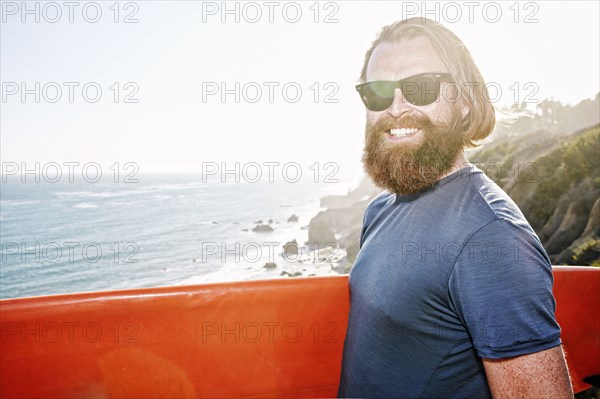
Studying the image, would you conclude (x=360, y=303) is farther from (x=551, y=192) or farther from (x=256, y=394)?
(x=551, y=192)

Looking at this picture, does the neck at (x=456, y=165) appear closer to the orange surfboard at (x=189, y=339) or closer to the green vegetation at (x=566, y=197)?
the orange surfboard at (x=189, y=339)

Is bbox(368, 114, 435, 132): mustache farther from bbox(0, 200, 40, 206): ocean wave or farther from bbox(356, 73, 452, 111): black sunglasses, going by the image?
bbox(0, 200, 40, 206): ocean wave

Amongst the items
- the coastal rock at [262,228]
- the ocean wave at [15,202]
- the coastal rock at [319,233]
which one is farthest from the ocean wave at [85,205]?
the coastal rock at [319,233]

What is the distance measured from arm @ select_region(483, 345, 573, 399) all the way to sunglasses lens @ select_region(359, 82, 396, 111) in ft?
3.84

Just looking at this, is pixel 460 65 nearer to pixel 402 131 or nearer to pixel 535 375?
pixel 402 131

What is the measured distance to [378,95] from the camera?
179 centimetres

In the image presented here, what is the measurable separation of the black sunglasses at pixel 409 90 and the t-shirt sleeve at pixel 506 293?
0.76 metres

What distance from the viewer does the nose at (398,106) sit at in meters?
1.68

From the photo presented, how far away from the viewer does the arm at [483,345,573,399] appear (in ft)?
3.41

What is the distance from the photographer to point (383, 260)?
4.74 ft

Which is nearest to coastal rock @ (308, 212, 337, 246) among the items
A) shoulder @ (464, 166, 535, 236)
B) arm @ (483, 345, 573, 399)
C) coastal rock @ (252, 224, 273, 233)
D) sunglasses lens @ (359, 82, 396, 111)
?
coastal rock @ (252, 224, 273, 233)

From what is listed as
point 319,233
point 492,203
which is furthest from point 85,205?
point 492,203

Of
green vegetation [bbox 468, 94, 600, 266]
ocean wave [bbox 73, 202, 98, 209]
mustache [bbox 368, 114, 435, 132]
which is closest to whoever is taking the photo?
mustache [bbox 368, 114, 435, 132]

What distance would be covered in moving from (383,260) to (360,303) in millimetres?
225
